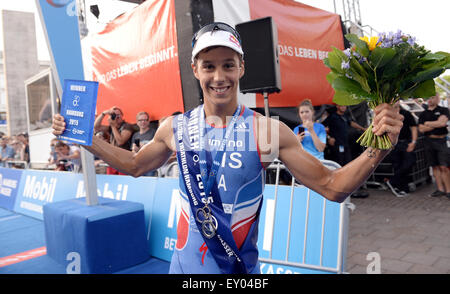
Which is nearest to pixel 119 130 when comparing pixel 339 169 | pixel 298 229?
pixel 298 229

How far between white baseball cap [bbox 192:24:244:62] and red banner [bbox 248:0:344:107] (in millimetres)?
4702

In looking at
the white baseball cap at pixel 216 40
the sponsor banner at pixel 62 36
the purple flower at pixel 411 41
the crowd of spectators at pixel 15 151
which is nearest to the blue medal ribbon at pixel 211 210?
the white baseball cap at pixel 216 40

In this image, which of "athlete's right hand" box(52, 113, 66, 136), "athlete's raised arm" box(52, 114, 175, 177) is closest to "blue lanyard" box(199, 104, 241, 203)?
"athlete's raised arm" box(52, 114, 175, 177)

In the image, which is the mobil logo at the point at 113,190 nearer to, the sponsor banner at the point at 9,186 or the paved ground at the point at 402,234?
the paved ground at the point at 402,234

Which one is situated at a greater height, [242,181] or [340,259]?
[242,181]

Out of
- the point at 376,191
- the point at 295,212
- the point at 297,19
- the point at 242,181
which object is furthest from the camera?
the point at 376,191

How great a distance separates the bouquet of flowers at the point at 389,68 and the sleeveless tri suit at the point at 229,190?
57 cm

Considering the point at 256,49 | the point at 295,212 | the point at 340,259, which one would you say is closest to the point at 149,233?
the point at 295,212

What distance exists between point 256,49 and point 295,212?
2.39 metres

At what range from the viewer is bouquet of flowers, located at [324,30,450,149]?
Answer: 148cm

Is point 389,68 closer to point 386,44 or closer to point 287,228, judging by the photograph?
point 386,44
